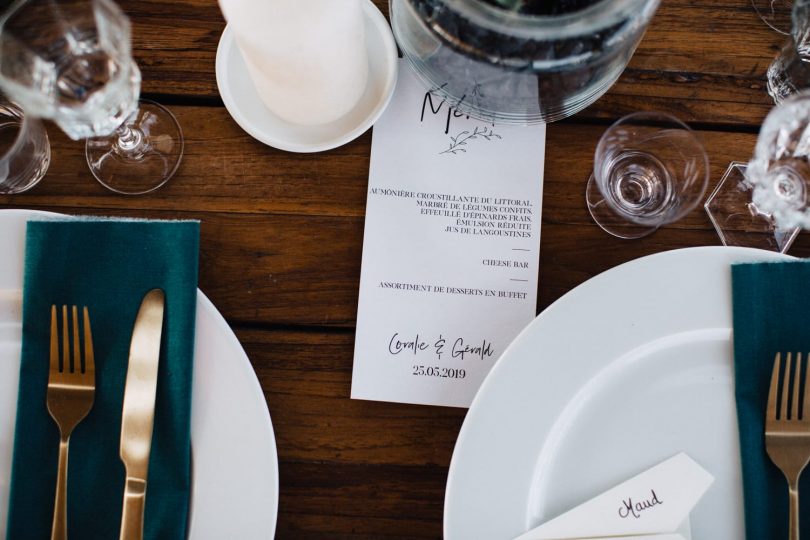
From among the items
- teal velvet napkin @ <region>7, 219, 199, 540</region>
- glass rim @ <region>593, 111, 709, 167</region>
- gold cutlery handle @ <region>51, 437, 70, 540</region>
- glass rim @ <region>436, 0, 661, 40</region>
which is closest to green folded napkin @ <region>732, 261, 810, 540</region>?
glass rim @ <region>593, 111, 709, 167</region>

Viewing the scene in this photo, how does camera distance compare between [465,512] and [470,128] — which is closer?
[465,512]

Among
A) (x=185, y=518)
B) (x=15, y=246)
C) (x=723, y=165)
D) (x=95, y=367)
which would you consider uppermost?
(x=723, y=165)

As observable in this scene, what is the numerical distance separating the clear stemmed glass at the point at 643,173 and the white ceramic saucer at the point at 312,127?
21 cm

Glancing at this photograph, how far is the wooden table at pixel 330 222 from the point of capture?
62 cm

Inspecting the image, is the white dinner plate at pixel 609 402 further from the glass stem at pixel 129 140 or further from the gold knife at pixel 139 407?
the glass stem at pixel 129 140

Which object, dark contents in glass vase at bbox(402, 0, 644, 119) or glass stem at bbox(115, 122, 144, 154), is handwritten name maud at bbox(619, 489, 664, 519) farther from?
glass stem at bbox(115, 122, 144, 154)

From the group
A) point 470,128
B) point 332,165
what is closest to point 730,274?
point 470,128

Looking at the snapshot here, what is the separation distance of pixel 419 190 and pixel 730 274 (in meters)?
0.29

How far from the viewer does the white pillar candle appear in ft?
1.62

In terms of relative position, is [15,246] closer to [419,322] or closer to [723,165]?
[419,322]

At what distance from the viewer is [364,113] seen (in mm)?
646

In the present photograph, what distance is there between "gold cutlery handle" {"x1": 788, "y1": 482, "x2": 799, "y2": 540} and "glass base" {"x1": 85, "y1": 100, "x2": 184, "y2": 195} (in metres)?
0.62

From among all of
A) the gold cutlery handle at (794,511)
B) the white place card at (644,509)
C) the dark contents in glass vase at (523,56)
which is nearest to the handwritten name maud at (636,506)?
the white place card at (644,509)

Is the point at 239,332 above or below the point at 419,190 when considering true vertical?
below
